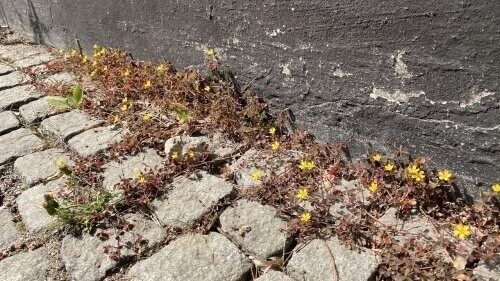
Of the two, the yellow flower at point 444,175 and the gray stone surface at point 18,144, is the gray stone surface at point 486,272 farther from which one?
the gray stone surface at point 18,144

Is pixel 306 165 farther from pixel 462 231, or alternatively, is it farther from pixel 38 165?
pixel 38 165

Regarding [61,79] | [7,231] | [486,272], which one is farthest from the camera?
[61,79]

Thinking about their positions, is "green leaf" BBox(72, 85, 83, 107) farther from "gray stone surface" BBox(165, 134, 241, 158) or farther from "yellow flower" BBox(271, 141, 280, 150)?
"yellow flower" BBox(271, 141, 280, 150)

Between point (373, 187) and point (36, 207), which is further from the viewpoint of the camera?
point (36, 207)

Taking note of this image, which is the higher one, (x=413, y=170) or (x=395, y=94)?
(x=395, y=94)

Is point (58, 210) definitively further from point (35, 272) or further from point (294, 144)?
point (294, 144)

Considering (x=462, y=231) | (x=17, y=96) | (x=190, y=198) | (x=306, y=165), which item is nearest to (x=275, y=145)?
(x=306, y=165)

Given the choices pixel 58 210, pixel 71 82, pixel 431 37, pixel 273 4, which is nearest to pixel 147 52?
pixel 71 82

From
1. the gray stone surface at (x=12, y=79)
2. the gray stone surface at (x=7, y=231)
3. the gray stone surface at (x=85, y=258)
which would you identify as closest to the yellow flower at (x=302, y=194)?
the gray stone surface at (x=85, y=258)
